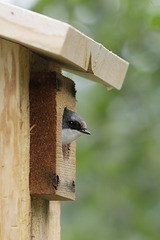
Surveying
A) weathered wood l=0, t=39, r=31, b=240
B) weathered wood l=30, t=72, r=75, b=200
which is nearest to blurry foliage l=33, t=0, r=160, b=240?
weathered wood l=30, t=72, r=75, b=200

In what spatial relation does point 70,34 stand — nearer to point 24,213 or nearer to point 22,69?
point 22,69

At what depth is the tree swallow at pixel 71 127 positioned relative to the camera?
121 inches

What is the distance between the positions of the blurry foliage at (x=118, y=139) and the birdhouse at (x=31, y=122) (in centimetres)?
272

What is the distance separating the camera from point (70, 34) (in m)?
2.54

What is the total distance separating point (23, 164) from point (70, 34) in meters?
0.67

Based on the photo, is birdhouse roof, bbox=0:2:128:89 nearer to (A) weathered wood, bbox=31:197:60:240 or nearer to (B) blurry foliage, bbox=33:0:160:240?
(A) weathered wood, bbox=31:197:60:240

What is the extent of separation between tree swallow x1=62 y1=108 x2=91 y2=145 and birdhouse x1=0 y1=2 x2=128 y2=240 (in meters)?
0.06

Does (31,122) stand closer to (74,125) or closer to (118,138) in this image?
(74,125)

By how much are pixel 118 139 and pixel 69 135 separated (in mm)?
3469

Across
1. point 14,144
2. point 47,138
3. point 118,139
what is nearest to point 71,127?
point 47,138

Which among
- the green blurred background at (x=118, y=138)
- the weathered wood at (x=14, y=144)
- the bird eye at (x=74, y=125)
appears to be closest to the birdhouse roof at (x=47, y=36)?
the weathered wood at (x=14, y=144)

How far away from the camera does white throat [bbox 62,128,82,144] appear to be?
3.06m

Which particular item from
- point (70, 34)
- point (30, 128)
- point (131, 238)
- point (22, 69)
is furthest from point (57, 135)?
point (131, 238)

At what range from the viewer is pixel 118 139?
652cm
